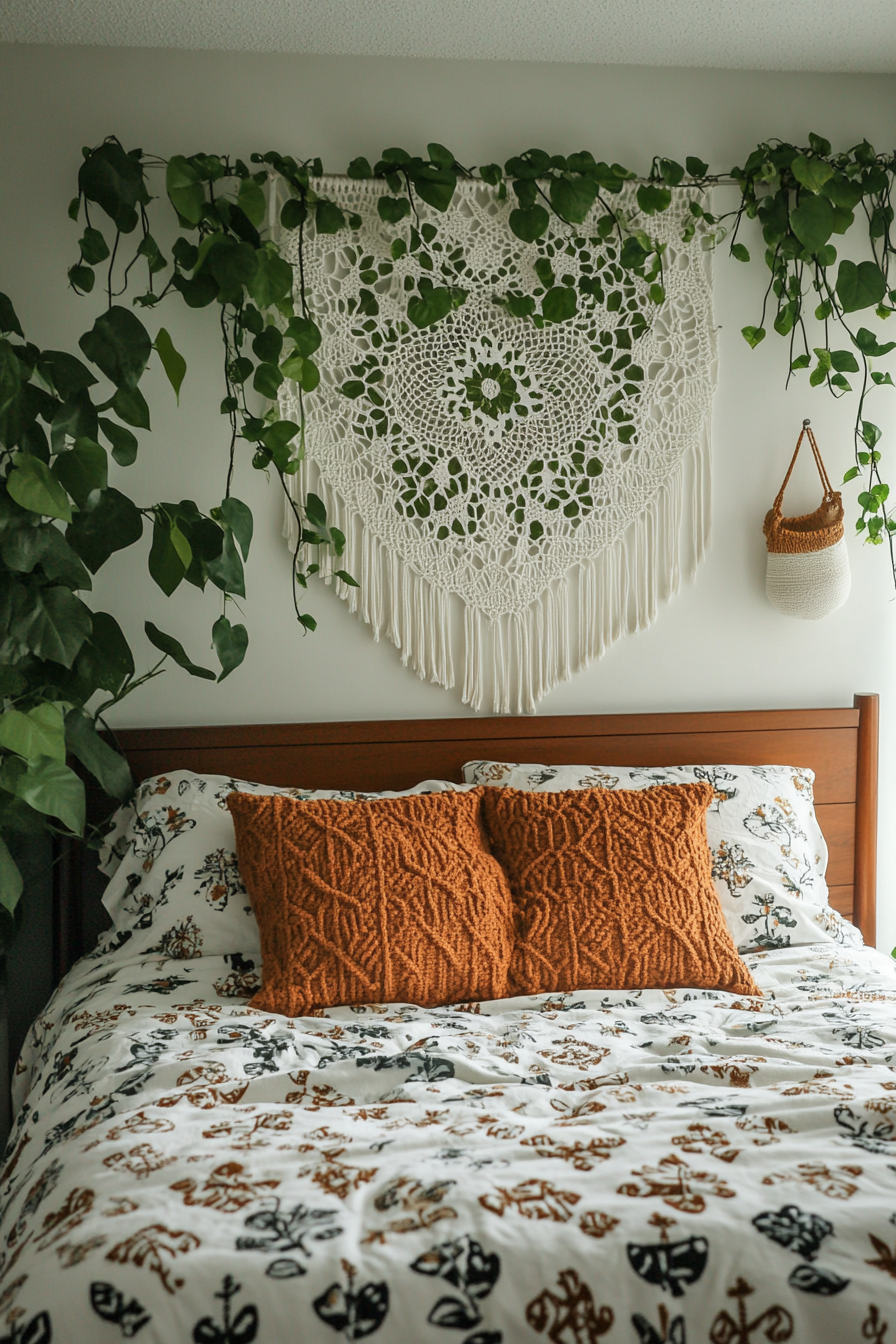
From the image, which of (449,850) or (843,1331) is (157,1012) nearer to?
(449,850)

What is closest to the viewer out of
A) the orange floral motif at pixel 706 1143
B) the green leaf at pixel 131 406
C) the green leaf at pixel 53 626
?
the orange floral motif at pixel 706 1143

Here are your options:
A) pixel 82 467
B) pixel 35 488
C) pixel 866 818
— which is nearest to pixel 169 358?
pixel 82 467

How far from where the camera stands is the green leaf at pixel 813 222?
222 centimetres

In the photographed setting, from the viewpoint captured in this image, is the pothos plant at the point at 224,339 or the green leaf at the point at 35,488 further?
the pothos plant at the point at 224,339

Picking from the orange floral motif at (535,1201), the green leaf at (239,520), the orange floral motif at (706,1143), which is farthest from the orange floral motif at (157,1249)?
the green leaf at (239,520)

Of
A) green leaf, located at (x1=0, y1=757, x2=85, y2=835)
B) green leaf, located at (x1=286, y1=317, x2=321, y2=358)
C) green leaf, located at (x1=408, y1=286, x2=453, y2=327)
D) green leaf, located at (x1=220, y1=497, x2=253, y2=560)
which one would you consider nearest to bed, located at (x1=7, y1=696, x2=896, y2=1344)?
green leaf, located at (x1=0, y1=757, x2=85, y2=835)

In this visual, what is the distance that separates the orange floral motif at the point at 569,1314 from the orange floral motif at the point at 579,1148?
0.16 meters

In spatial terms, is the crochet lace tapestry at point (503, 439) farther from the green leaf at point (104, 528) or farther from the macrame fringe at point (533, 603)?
the green leaf at point (104, 528)

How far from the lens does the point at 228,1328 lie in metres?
Result: 0.82

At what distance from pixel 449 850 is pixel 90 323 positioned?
1.38 metres

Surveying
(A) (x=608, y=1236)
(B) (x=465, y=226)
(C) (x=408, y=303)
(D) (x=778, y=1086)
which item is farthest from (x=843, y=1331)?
(B) (x=465, y=226)

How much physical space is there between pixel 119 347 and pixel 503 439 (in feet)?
2.80

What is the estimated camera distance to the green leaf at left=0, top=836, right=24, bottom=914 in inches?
66.6

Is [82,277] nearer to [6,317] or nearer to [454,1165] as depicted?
[6,317]
